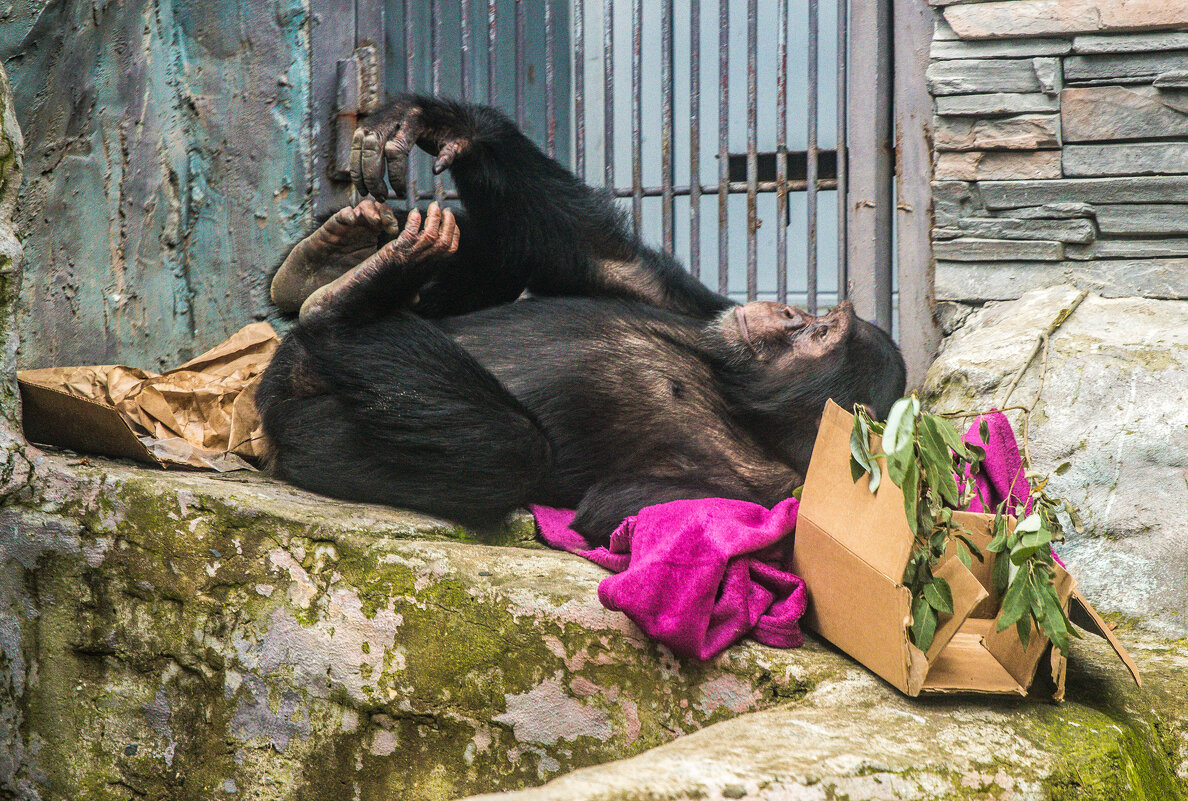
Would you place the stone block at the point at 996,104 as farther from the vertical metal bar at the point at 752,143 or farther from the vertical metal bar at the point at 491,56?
the vertical metal bar at the point at 491,56

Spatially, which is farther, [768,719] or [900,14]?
[900,14]

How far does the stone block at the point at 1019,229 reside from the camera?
3.08 m

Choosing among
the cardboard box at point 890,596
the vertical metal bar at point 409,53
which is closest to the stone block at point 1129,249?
the cardboard box at point 890,596

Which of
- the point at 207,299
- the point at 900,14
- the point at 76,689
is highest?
the point at 900,14

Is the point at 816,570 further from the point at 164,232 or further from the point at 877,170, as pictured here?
the point at 164,232

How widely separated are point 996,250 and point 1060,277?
21cm

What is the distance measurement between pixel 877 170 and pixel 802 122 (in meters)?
0.70

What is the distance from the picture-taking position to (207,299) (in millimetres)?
3584

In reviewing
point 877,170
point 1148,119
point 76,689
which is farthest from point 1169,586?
point 76,689

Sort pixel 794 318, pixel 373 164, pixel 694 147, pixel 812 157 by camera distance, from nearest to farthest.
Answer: pixel 373 164
pixel 794 318
pixel 812 157
pixel 694 147

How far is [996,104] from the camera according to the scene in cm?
310

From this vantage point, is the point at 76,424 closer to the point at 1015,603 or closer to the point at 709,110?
the point at 1015,603

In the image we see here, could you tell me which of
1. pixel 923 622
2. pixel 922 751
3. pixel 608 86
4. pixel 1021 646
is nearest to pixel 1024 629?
pixel 1021 646

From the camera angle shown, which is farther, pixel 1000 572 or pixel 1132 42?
pixel 1132 42
